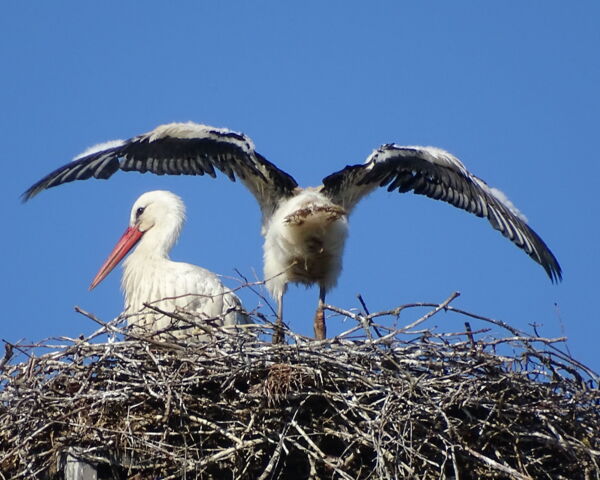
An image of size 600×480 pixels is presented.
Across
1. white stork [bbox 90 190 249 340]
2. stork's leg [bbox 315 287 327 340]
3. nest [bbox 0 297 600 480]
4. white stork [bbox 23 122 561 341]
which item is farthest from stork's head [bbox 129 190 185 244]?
nest [bbox 0 297 600 480]

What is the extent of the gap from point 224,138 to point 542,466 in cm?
266

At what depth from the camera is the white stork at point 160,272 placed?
7.71 metres

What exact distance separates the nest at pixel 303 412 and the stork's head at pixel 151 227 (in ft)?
8.89

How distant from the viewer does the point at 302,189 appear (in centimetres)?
756

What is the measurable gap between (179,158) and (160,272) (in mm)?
976

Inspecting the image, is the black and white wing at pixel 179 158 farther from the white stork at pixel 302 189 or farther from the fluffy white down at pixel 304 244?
the fluffy white down at pixel 304 244

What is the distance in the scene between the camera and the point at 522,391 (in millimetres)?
5555

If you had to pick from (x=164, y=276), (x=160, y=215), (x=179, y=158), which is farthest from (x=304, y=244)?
(x=160, y=215)

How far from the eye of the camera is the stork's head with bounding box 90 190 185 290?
330 inches

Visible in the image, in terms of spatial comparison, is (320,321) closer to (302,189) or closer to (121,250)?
(302,189)

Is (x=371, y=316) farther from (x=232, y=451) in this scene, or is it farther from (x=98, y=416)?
(x=98, y=416)

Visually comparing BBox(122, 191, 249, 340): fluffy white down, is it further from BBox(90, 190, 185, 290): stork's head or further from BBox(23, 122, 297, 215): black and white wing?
BBox(23, 122, 297, 215): black and white wing

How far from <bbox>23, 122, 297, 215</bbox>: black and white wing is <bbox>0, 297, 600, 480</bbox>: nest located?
171 cm

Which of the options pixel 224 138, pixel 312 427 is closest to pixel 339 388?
pixel 312 427
